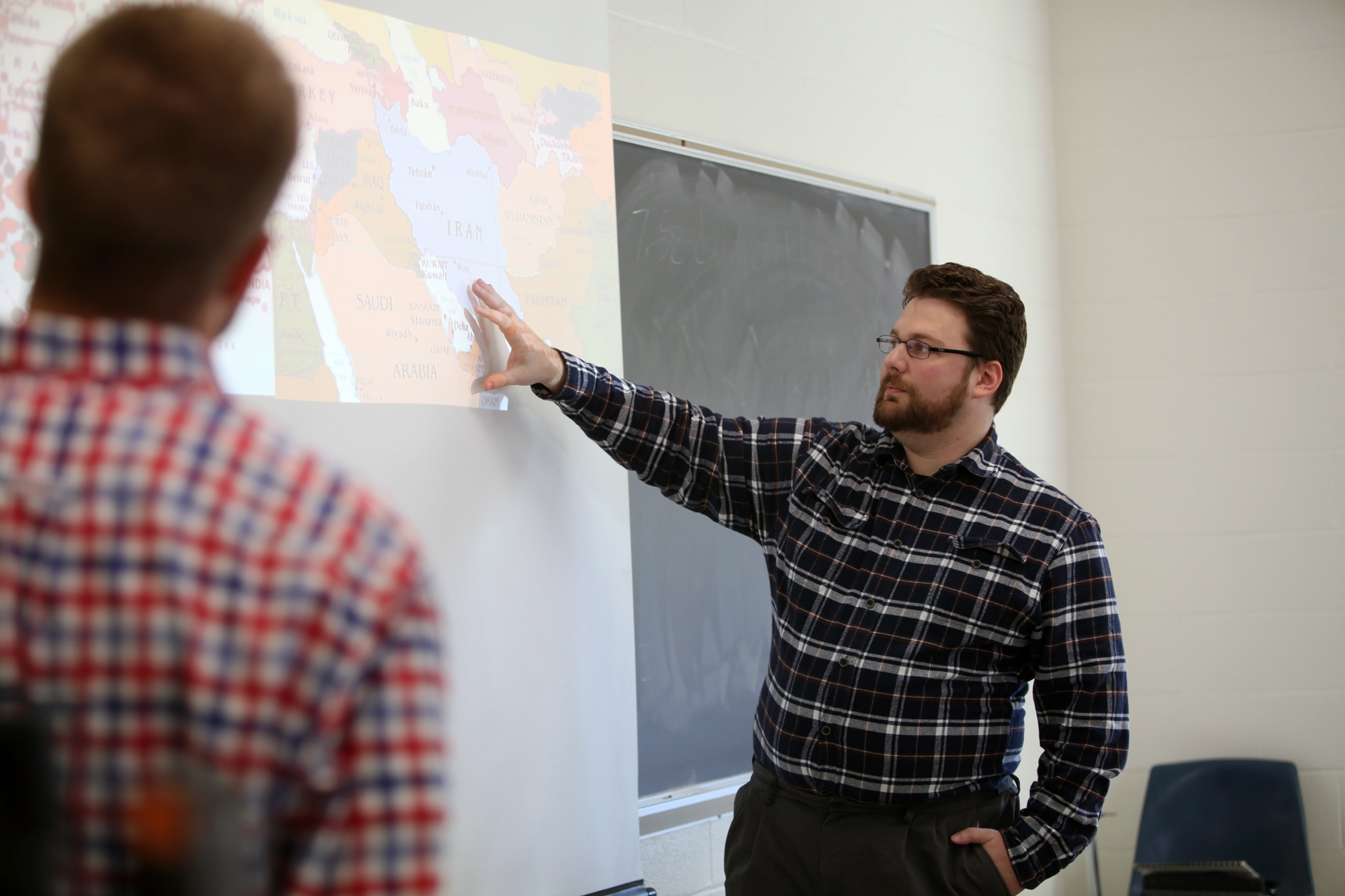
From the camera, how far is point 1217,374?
3.10m

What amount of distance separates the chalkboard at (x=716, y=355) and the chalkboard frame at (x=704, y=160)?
13 millimetres

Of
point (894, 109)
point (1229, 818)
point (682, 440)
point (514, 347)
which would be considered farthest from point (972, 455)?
point (1229, 818)

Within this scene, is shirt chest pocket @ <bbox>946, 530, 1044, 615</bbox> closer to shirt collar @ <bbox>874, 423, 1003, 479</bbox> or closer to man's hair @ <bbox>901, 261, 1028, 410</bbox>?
shirt collar @ <bbox>874, 423, 1003, 479</bbox>

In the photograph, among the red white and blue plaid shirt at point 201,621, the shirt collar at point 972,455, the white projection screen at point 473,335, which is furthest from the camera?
the shirt collar at point 972,455

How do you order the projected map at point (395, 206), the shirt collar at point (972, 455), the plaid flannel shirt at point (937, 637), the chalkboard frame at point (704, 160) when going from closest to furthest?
the projected map at point (395, 206) → the plaid flannel shirt at point (937, 637) → the shirt collar at point (972, 455) → the chalkboard frame at point (704, 160)

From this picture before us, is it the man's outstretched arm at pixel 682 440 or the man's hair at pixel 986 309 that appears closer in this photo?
the man's outstretched arm at pixel 682 440

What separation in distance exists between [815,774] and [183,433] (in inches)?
50.1

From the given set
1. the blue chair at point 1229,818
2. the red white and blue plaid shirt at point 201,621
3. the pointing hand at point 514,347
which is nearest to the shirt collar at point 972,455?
the pointing hand at point 514,347

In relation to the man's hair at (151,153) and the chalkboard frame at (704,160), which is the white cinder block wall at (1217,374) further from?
the man's hair at (151,153)

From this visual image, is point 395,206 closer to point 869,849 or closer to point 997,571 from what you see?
point 997,571

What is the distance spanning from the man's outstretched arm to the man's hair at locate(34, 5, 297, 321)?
0.95m

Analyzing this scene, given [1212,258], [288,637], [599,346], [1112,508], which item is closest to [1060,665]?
[599,346]

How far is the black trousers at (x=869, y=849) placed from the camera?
1.56 m

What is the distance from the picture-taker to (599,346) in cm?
170
